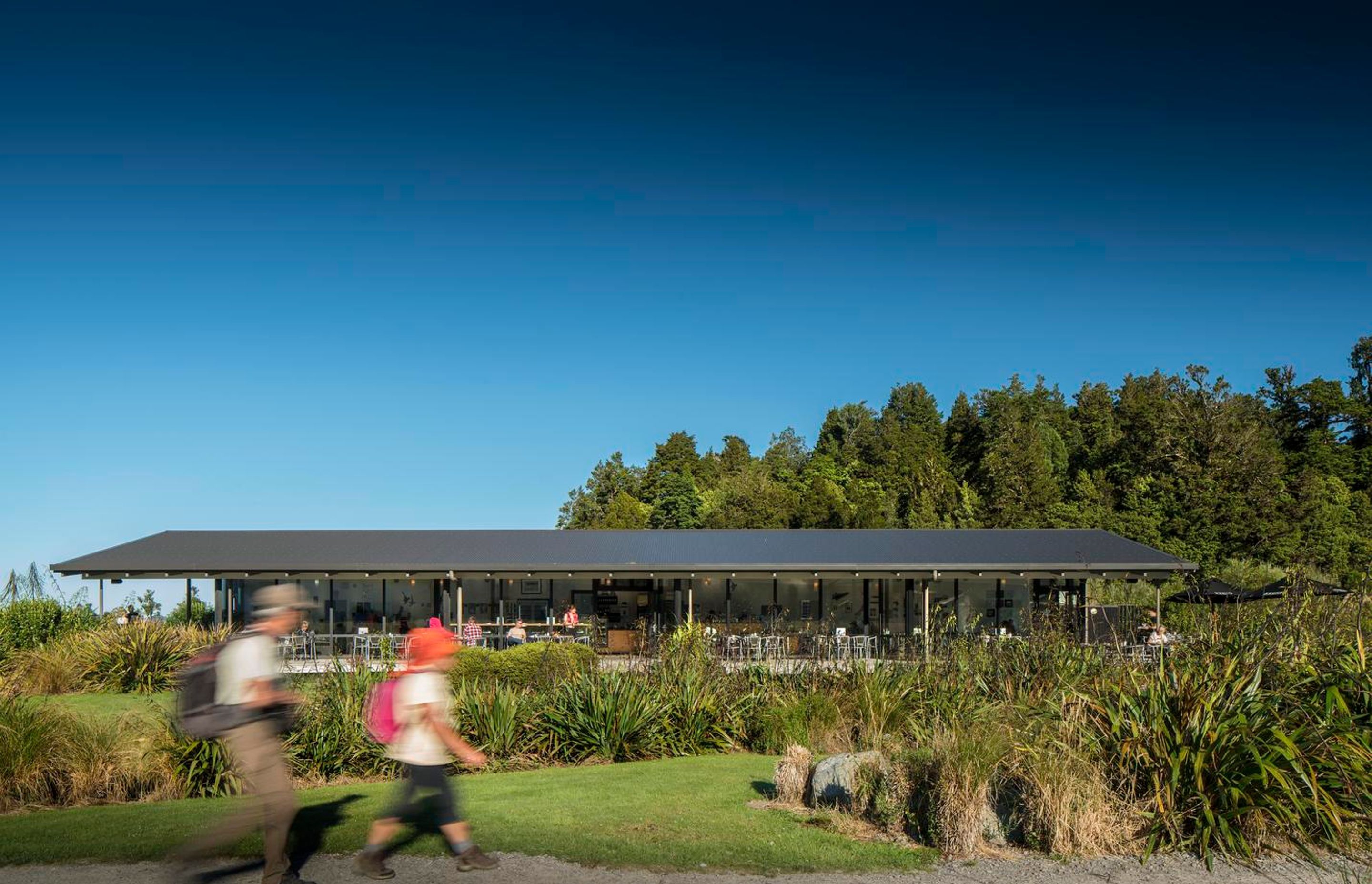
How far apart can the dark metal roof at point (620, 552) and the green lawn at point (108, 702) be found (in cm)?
709

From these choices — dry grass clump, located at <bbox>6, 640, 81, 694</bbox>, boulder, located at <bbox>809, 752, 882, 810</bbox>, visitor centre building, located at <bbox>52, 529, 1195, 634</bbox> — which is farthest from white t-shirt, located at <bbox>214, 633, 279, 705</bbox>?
visitor centre building, located at <bbox>52, 529, 1195, 634</bbox>

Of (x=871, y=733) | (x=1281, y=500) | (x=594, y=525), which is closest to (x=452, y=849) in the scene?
(x=871, y=733)

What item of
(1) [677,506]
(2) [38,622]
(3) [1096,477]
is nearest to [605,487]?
(1) [677,506]

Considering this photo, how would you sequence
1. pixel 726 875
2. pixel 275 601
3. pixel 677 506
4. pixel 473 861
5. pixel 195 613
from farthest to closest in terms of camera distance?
pixel 677 506, pixel 195 613, pixel 726 875, pixel 473 861, pixel 275 601

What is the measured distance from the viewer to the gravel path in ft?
22.0

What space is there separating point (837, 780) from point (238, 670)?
464 centimetres

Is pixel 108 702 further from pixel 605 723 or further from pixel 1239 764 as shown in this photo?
pixel 1239 764

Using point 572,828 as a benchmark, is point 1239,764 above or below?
above

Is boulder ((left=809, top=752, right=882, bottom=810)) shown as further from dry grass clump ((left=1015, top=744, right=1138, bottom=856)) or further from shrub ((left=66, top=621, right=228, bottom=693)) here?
shrub ((left=66, top=621, right=228, bottom=693))

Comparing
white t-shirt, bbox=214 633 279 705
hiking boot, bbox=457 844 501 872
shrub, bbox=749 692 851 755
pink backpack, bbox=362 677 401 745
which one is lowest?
shrub, bbox=749 692 851 755

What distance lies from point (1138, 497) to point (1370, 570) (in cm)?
4172

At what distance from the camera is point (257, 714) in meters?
6.07

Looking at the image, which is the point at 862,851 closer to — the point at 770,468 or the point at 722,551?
the point at 722,551

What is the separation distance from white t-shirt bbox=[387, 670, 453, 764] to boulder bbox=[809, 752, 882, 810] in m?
3.33
